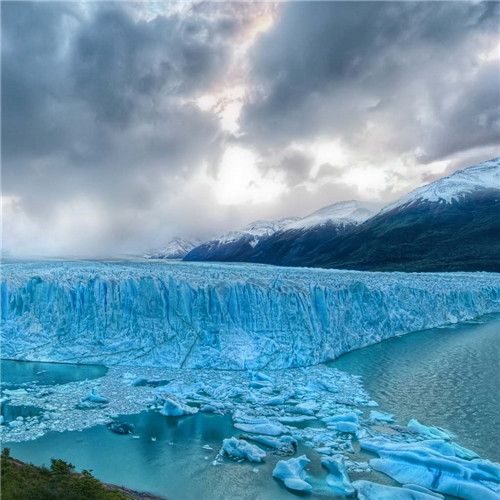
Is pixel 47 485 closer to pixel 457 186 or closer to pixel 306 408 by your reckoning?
pixel 306 408

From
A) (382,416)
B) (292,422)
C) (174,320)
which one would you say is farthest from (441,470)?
(174,320)

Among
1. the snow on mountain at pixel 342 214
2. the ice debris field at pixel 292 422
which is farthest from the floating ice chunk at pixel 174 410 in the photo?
the snow on mountain at pixel 342 214

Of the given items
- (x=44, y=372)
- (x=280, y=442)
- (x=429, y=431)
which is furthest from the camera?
(x=44, y=372)

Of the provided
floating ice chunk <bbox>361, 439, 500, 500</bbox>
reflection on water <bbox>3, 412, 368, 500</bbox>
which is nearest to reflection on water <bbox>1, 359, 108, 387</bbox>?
reflection on water <bbox>3, 412, 368, 500</bbox>

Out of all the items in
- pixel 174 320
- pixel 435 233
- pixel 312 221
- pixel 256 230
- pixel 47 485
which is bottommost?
pixel 47 485

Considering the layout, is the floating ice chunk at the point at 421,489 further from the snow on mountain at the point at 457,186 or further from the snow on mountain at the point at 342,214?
the snow on mountain at the point at 342,214

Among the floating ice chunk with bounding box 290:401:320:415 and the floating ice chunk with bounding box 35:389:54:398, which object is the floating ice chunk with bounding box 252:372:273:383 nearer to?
the floating ice chunk with bounding box 290:401:320:415

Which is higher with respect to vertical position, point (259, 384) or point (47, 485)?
point (47, 485)
